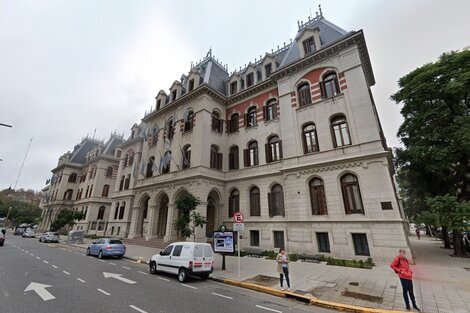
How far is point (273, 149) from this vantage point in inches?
819

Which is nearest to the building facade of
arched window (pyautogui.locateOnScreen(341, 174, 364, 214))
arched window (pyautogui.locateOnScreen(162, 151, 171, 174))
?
arched window (pyautogui.locateOnScreen(341, 174, 364, 214))

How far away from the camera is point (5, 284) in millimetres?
8586

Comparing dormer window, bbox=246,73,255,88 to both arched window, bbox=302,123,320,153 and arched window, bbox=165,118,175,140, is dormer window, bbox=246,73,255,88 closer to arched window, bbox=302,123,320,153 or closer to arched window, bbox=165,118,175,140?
arched window, bbox=302,123,320,153

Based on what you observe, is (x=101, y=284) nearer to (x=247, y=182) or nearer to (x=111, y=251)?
(x=111, y=251)

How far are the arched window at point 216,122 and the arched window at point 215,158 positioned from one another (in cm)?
212

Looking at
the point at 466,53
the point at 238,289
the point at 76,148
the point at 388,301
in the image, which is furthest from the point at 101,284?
the point at 76,148

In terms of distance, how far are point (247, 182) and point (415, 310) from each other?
15528mm

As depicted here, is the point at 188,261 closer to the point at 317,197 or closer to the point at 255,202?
the point at 317,197

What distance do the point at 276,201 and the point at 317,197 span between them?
3908 millimetres

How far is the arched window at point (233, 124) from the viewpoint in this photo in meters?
24.7

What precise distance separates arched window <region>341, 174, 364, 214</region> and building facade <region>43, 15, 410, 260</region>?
0.21 feet

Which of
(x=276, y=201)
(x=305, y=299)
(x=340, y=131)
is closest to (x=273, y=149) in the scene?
(x=276, y=201)

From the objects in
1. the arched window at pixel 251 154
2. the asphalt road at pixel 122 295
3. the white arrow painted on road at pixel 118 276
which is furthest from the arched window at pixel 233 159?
the white arrow painted on road at pixel 118 276

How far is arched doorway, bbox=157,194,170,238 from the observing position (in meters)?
24.9
